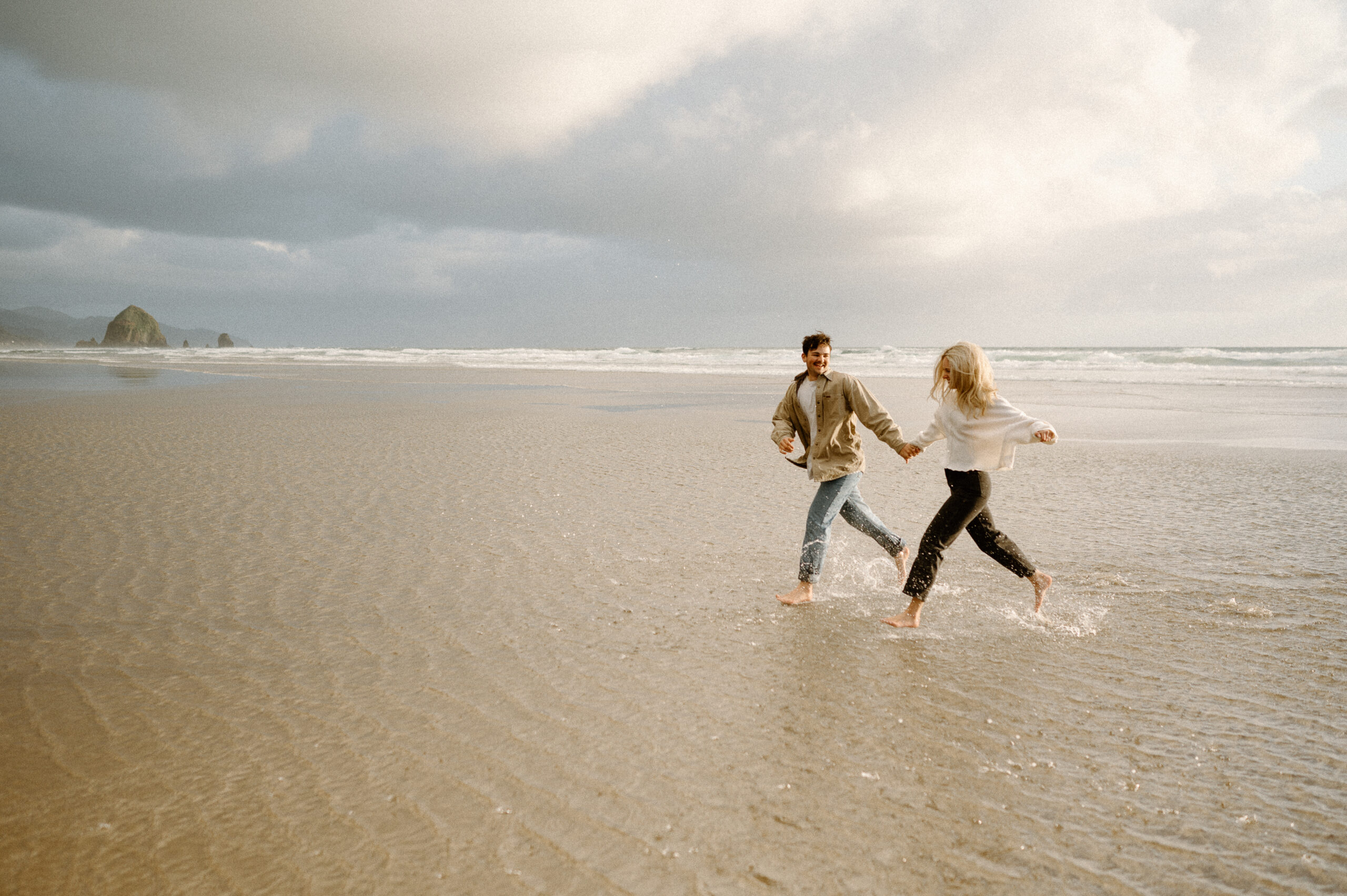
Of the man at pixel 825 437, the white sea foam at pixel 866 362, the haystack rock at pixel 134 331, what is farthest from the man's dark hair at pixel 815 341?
the haystack rock at pixel 134 331

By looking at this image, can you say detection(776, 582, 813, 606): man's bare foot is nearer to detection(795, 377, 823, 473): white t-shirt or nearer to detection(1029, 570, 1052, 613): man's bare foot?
detection(795, 377, 823, 473): white t-shirt

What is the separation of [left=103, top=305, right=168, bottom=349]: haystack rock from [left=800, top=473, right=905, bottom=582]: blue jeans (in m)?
105

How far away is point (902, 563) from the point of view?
17.4 feet

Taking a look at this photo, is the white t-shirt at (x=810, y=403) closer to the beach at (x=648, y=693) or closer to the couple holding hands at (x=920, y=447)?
the couple holding hands at (x=920, y=447)

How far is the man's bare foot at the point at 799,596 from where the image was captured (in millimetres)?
4812

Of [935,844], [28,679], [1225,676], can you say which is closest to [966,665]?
[1225,676]

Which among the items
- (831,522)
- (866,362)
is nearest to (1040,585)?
(831,522)

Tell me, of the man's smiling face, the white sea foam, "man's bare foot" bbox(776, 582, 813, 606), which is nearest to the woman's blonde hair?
the man's smiling face

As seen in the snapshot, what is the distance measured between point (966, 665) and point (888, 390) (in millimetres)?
20172

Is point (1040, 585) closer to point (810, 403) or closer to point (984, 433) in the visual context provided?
point (984, 433)

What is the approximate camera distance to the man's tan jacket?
4785mm

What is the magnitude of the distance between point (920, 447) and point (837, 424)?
0.55 meters

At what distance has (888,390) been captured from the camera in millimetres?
23109

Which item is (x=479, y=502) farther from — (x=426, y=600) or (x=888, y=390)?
(x=888, y=390)
